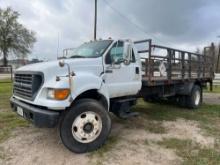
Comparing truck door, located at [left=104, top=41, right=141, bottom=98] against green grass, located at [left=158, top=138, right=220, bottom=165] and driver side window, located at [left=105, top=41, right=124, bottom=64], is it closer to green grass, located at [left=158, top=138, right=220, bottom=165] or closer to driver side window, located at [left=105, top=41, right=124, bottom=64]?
driver side window, located at [left=105, top=41, right=124, bottom=64]

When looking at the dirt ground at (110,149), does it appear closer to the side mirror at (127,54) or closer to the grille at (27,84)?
the grille at (27,84)

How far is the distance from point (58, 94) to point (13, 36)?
4473 centimetres

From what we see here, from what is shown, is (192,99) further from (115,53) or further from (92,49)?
(92,49)

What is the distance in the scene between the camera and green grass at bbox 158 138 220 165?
4.07 meters

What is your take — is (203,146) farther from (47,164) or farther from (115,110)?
(47,164)

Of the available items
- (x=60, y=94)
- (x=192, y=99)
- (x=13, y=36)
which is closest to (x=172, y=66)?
(x=192, y=99)

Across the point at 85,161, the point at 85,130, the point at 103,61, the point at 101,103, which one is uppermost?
the point at 103,61

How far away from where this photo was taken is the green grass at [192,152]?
4066 millimetres

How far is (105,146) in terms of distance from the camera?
4664 millimetres

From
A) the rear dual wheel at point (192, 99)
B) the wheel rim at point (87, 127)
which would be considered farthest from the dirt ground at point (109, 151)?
the rear dual wheel at point (192, 99)

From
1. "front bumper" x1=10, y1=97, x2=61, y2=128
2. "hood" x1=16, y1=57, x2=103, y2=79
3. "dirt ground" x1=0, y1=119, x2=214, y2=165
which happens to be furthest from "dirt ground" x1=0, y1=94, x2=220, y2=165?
"hood" x1=16, y1=57, x2=103, y2=79

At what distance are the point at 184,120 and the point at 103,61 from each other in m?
3.34

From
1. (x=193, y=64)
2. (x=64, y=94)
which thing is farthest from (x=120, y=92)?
(x=193, y=64)

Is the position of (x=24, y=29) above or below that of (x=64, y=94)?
above
